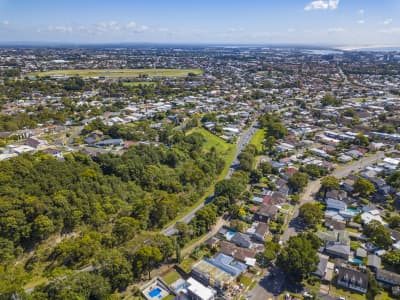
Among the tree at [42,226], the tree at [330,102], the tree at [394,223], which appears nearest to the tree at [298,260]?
the tree at [394,223]

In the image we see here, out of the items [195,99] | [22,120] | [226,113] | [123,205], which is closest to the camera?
[123,205]

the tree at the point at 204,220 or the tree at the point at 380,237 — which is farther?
the tree at the point at 204,220

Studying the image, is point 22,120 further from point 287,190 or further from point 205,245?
point 287,190

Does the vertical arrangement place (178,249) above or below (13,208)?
below

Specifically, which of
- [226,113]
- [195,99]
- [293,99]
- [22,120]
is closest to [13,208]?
[22,120]

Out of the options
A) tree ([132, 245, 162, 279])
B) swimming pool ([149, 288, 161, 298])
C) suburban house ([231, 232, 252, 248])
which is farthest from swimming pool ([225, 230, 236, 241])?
swimming pool ([149, 288, 161, 298])

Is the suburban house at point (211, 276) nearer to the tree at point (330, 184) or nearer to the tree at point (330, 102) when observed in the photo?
the tree at point (330, 184)

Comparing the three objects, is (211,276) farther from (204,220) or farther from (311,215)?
(311,215)
